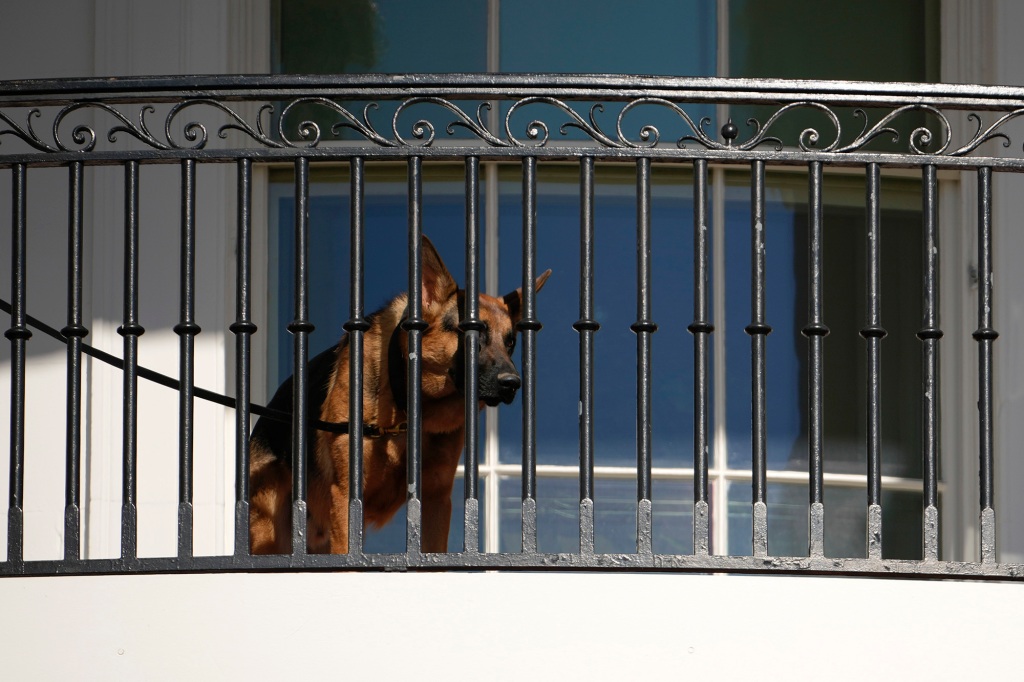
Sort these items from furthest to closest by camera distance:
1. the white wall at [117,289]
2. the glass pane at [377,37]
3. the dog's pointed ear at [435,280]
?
the glass pane at [377,37], the white wall at [117,289], the dog's pointed ear at [435,280]

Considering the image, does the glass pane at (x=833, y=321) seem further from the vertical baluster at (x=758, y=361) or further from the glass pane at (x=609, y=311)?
the vertical baluster at (x=758, y=361)

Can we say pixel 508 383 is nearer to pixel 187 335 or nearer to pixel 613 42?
pixel 187 335

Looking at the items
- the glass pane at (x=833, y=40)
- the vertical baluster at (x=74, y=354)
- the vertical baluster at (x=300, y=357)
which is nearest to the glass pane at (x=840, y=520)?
the glass pane at (x=833, y=40)

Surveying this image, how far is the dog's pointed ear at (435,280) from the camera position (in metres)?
4.08

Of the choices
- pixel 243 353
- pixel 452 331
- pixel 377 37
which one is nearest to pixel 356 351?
pixel 243 353

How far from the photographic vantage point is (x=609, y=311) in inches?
195

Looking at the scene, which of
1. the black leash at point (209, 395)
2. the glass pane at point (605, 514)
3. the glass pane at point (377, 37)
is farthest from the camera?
the glass pane at point (377, 37)

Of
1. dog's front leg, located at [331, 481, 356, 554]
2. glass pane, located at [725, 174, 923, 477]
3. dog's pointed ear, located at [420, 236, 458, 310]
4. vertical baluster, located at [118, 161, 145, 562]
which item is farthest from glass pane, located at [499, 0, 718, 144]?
vertical baluster, located at [118, 161, 145, 562]

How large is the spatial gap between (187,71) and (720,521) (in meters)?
2.41

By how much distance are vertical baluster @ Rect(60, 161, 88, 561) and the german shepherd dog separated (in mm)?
1049

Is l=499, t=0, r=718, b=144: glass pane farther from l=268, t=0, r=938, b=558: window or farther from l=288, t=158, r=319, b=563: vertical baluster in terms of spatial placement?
l=288, t=158, r=319, b=563: vertical baluster

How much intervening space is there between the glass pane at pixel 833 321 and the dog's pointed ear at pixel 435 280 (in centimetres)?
121

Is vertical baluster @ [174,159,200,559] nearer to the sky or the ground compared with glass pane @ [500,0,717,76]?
nearer to the ground

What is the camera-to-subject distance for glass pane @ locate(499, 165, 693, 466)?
4.88 metres
